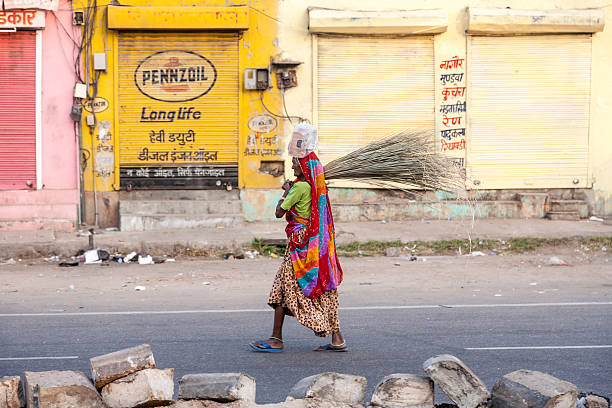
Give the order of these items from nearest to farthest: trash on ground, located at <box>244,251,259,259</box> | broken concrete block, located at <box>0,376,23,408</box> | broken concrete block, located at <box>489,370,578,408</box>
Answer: broken concrete block, located at <box>489,370,578,408</box>
broken concrete block, located at <box>0,376,23,408</box>
trash on ground, located at <box>244,251,259,259</box>

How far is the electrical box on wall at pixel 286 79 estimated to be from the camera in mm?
14086

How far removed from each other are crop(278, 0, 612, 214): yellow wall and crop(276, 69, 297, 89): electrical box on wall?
4.7 inches

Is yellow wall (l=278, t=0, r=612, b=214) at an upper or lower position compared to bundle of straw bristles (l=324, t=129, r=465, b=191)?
upper

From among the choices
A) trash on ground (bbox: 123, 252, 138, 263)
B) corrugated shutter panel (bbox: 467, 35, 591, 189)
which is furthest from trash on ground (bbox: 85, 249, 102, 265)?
corrugated shutter panel (bbox: 467, 35, 591, 189)

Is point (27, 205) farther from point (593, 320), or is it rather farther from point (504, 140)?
point (593, 320)

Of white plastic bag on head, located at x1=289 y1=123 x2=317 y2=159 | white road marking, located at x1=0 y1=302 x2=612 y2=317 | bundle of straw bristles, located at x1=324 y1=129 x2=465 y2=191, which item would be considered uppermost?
white plastic bag on head, located at x1=289 y1=123 x2=317 y2=159

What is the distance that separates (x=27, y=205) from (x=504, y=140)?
8457 millimetres

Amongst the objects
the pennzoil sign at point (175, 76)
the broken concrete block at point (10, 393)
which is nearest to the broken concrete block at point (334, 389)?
the broken concrete block at point (10, 393)

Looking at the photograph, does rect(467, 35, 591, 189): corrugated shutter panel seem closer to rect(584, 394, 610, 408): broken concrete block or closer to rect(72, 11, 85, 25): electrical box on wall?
rect(72, 11, 85, 25): electrical box on wall

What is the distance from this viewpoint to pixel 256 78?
14.0m

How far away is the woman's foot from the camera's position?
20.7 ft

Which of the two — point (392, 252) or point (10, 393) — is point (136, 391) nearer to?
point (10, 393)

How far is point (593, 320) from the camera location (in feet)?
25.0

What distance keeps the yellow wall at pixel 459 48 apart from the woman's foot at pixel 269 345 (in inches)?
328
